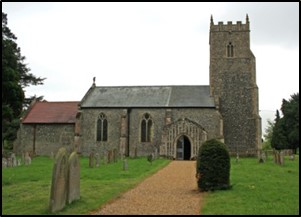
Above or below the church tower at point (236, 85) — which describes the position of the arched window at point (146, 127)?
below

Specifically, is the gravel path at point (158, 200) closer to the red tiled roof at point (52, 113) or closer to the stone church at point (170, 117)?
the stone church at point (170, 117)

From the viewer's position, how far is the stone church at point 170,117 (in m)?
37.1

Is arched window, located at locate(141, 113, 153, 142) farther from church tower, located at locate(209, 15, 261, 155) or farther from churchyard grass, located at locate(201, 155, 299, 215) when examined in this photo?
churchyard grass, located at locate(201, 155, 299, 215)

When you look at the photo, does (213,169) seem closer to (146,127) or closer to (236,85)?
(146,127)

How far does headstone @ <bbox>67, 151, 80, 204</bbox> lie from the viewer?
10977mm

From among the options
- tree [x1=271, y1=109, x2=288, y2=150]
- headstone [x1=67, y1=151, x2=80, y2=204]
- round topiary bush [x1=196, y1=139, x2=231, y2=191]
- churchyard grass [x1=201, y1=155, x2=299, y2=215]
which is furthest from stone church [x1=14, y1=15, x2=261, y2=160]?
headstone [x1=67, y1=151, x2=80, y2=204]

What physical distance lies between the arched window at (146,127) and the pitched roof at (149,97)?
4.30 feet

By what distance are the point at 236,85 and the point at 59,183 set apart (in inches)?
1243

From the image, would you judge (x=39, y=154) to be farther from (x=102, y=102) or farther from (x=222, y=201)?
(x=222, y=201)

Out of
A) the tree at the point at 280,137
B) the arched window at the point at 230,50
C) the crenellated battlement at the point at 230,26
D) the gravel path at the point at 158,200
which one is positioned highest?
the crenellated battlement at the point at 230,26

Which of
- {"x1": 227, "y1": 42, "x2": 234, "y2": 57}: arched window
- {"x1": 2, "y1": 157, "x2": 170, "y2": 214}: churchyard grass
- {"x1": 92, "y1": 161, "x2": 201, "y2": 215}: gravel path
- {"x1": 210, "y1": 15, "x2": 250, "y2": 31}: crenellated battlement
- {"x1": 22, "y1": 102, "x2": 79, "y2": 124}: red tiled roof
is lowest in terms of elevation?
{"x1": 92, "y1": 161, "x2": 201, "y2": 215}: gravel path

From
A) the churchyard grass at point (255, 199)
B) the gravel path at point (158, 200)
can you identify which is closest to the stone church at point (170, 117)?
the gravel path at point (158, 200)

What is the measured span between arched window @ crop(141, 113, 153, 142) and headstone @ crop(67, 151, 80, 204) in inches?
1049

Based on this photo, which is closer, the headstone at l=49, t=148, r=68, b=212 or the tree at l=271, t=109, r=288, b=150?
the headstone at l=49, t=148, r=68, b=212
